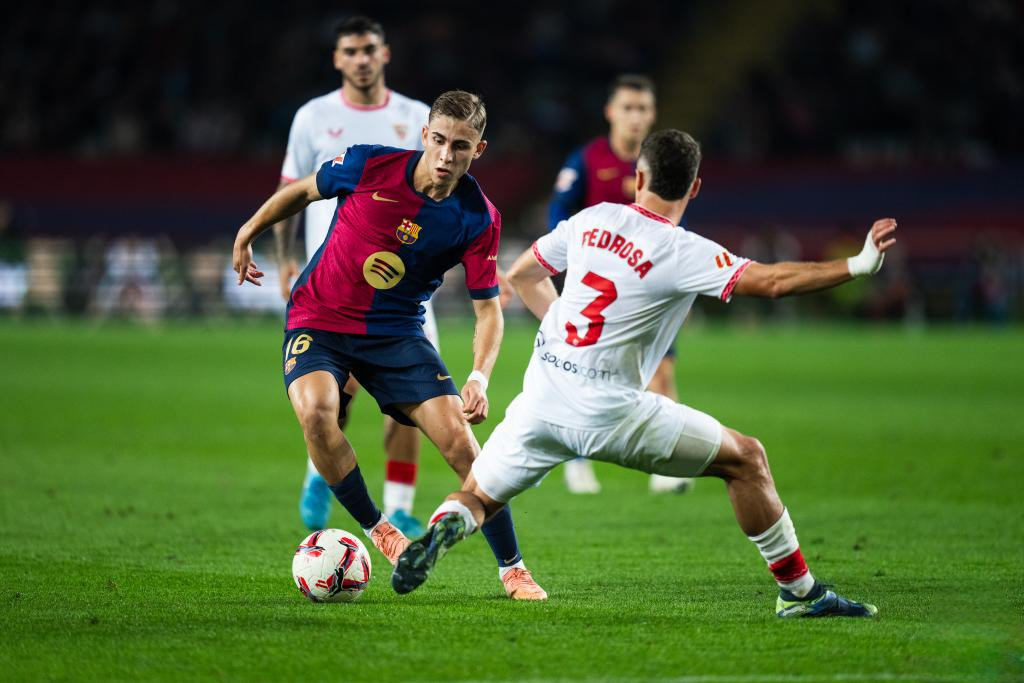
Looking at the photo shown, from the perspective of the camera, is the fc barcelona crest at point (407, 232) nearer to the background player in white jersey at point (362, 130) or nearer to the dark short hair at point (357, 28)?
the background player in white jersey at point (362, 130)

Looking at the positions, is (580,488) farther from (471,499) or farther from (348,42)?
(471,499)

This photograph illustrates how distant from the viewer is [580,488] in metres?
10.4

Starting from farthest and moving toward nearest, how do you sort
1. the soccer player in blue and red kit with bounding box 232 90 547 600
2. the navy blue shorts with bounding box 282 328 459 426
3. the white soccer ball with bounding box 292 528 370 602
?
the navy blue shorts with bounding box 282 328 459 426 < the soccer player in blue and red kit with bounding box 232 90 547 600 < the white soccer ball with bounding box 292 528 370 602

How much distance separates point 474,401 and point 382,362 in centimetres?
70

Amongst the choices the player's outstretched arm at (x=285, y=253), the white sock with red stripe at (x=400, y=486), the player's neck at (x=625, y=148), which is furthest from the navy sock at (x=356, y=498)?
→ the player's neck at (x=625, y=148)

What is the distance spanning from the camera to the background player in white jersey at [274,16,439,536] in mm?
8484

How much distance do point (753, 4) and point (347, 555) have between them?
→ 3763cm

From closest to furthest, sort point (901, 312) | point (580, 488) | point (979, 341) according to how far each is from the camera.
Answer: point (580, 488) < point (979, 341) < point (901, 312)

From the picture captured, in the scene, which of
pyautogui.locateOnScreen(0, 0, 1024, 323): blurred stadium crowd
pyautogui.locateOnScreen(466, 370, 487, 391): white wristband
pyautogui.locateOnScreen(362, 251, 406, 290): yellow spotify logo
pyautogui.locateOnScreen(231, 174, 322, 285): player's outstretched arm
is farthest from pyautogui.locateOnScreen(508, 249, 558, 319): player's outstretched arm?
pyautogui.locateOnScreen(0, 0, 1024, 323): blurred stadium crowd

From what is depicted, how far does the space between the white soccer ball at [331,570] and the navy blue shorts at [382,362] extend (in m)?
0.77

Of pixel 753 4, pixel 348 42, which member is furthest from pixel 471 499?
pixel 753 4

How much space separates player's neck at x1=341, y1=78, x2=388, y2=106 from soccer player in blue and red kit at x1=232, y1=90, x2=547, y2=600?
2.01m

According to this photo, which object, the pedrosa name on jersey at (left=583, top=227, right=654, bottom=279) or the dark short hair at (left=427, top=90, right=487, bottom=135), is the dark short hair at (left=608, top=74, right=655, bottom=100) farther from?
the pedrosa name on jersey at (left=583, top=227, right=654, bottom=279)

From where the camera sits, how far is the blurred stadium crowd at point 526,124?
3366 cm
